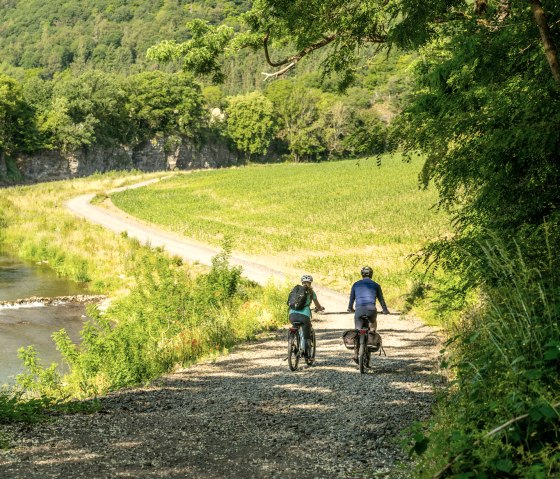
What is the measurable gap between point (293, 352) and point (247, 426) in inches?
138

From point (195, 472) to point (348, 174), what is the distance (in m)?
80.6

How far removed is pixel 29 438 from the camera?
330 inches

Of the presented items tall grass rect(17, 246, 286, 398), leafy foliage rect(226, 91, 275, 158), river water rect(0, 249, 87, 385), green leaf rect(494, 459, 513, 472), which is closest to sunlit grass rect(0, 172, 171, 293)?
river water rect(0, 249, 87, 385)

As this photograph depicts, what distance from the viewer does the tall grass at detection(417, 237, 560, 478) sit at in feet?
17.1

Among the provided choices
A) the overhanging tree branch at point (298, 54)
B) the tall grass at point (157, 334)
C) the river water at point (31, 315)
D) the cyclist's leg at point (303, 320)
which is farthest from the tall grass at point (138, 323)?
the overhanging tree branch at point (298, 54)

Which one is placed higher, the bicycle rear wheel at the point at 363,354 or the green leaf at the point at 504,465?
the green leaf at the point at 504,465

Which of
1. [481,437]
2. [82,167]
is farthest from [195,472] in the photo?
[82,167]

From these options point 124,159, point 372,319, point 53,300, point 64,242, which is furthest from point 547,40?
point 124,159

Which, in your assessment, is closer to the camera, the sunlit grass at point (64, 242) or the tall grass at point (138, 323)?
the tall grass at point (138, 323)

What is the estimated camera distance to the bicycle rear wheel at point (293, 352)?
1244 centimetres

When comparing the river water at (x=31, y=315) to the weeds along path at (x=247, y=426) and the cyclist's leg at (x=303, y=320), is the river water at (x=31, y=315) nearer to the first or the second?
the weeds along path at (x=247, y=426)

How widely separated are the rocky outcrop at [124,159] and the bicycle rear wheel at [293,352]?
87.6 meters

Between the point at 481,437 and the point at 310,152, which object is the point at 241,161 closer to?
the point at 310,152

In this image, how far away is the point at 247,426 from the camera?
29.9 ft
